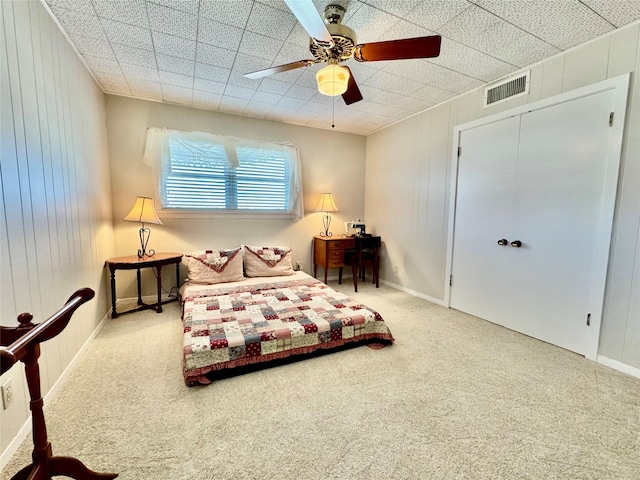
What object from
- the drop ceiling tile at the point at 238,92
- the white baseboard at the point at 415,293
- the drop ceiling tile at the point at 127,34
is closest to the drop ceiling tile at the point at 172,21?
the drop ceiling tile at the point at 127,34

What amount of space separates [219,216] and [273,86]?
5.88 feet

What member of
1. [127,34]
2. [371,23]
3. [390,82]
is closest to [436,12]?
[371,23]

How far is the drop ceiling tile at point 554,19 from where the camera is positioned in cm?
175

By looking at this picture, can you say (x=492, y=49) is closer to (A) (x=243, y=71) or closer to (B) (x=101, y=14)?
(A) (x=243, y=71)

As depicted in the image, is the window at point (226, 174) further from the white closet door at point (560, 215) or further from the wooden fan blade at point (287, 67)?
the white closet door at point (560, 215)

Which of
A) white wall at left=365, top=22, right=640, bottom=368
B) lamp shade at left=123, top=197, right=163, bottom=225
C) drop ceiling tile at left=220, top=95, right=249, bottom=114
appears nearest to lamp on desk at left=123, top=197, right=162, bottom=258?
lamp shade at left=123, top=197, right=163, bottom=225

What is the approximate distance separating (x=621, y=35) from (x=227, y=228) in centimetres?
412

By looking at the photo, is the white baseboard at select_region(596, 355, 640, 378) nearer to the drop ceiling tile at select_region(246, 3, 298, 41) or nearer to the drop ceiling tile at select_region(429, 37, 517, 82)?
the drop ceiling tile at select_region(429, 37, 517, 82)

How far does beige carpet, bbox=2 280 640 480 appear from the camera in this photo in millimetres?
1252

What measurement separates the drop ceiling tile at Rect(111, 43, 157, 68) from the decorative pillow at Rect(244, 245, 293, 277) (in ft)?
6.97

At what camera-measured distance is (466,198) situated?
3.11 m

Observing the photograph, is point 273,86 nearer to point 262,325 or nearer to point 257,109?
point 257,109

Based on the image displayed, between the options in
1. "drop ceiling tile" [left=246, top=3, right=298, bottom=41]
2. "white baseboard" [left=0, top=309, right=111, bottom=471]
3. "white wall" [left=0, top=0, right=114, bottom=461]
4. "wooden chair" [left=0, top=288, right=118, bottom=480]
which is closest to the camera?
"wooden chair" [left=0, top=288, right=118, bottom=480]

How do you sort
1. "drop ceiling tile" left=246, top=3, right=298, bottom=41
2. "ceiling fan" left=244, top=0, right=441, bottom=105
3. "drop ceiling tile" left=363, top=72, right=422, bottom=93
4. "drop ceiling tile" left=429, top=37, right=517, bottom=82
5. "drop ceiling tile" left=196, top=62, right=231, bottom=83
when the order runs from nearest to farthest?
"ceiling fan" left=244, top=0, right=441, bottom=105 < "drop ceiling tile" left=246, top=3, right=298, bottom=41 < "drop ceiling tile" left=429, top=37, right=517, bottom=82 < "drop ceiling tile" left=196, top=62, right=231, bottom=83 < "drop ceiling tile" left=363, top=72, right=422, bottom=93
